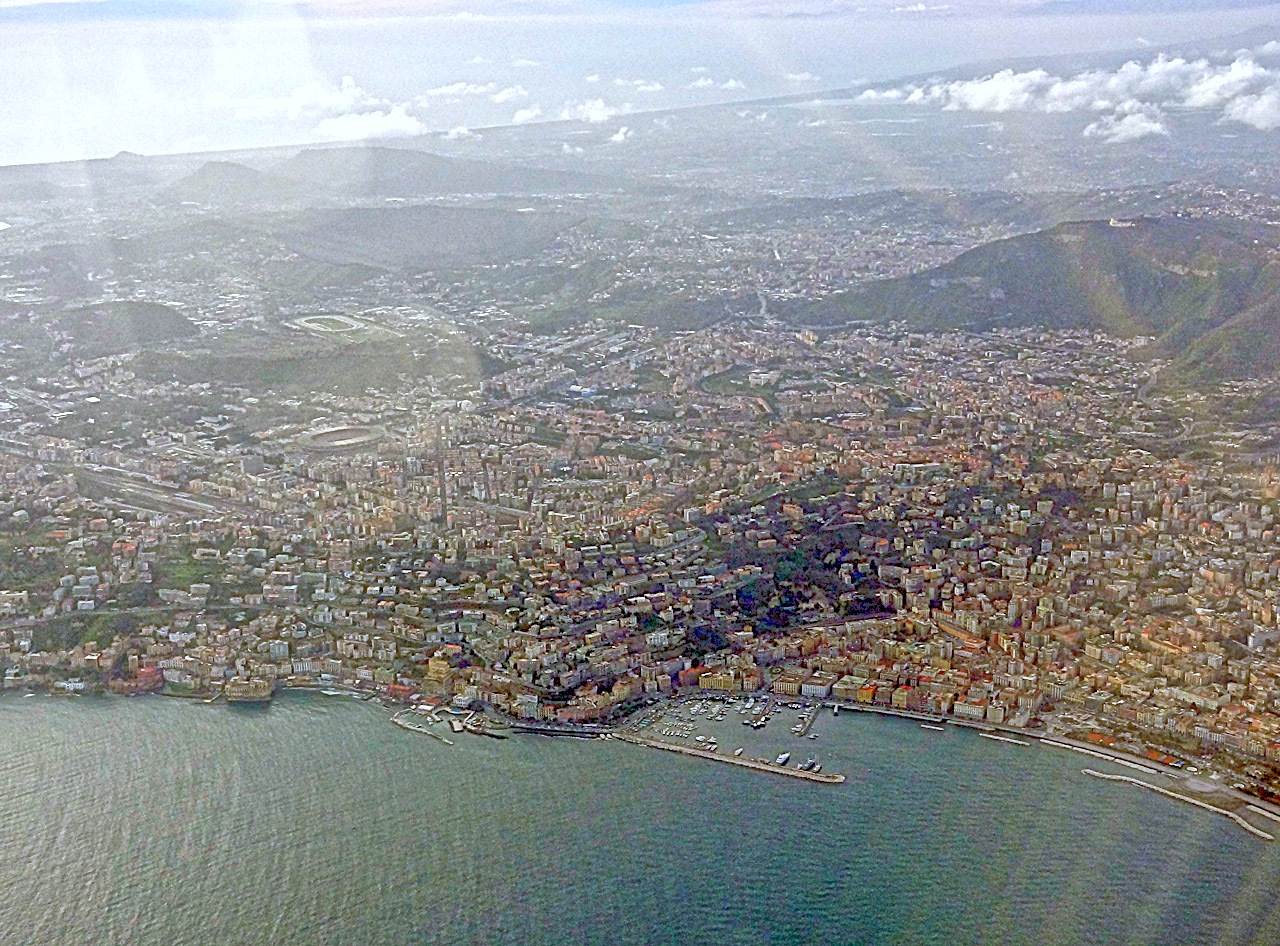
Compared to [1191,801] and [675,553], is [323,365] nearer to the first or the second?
[675,553]

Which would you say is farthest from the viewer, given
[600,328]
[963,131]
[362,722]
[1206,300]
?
[963,131]

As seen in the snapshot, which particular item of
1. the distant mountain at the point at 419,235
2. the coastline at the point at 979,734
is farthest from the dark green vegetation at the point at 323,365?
the coastline at the point at 979,734

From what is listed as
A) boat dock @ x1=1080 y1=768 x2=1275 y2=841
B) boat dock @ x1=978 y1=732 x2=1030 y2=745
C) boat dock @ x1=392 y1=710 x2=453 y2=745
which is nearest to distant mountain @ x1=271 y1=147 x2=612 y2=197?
boat dock @ x1=392 y1=710 x2=453 y2=745

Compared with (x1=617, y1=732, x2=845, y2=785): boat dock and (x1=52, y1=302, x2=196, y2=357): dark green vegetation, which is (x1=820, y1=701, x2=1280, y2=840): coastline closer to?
(x1=617, y1=732, x2=845, y2=785): boat dock

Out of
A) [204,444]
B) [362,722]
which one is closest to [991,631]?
[362,722]

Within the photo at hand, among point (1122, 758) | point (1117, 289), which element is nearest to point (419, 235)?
point (1117, 289)

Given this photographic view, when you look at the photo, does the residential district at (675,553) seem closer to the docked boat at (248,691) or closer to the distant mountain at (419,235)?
the docked boat at (248,691)

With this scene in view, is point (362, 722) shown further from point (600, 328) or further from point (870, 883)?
point (600, 328)
